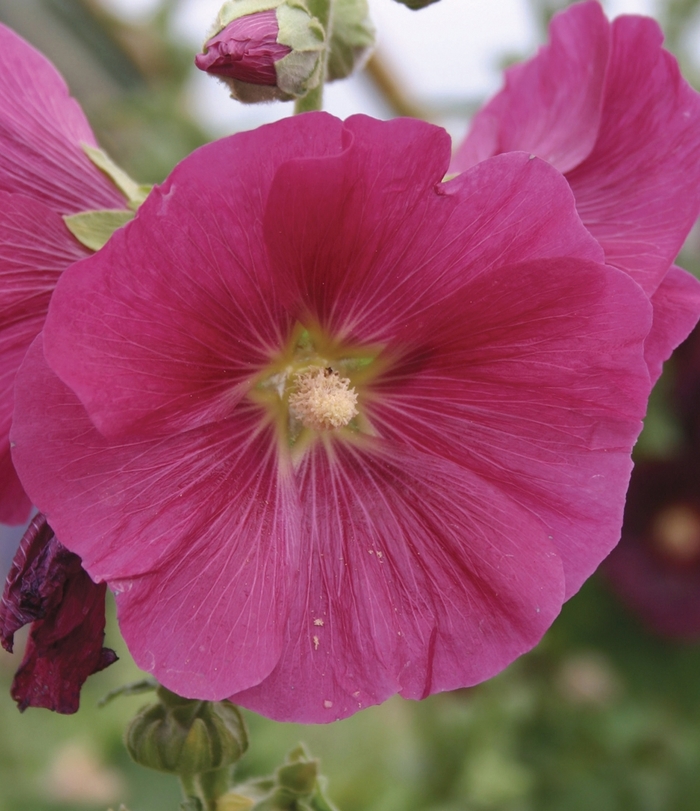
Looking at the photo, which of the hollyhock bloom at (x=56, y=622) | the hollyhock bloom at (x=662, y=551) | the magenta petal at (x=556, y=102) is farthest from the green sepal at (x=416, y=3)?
the hollyhock bloom at (x=662, y=551)

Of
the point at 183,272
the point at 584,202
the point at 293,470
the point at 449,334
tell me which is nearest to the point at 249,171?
the point at 183,272

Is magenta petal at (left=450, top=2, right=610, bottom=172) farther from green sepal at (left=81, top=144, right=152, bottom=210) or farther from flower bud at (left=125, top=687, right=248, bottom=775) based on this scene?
flower bud at (left=125, top=687, right=248, bottom=775)

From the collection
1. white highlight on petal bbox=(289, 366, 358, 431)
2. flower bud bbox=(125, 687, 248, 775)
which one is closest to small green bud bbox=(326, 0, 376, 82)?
white highlight on petal bbox=(289, 366, 358, 431)

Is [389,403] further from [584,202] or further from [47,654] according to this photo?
[47,654]

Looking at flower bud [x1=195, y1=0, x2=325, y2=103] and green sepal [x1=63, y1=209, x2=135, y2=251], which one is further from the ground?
flower bud [x1=195, y1=0, x2=325, y2=103]

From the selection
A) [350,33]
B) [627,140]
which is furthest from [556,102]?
[350,33]
